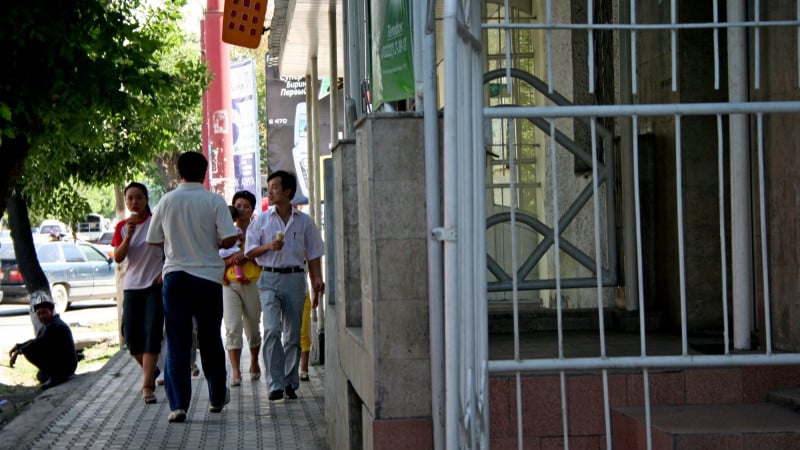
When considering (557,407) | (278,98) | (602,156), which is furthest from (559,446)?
(278,98)

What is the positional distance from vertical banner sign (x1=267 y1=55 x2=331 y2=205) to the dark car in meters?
10.3

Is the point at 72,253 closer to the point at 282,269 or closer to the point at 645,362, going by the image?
the point at 282,269

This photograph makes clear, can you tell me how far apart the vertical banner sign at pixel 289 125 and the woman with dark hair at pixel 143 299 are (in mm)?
5611

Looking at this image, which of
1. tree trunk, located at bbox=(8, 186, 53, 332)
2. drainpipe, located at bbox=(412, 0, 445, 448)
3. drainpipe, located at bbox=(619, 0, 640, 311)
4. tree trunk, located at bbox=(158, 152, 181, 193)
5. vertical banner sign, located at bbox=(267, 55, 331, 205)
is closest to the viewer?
drainpipe, located at bbox=(412, 0, 445, 448)

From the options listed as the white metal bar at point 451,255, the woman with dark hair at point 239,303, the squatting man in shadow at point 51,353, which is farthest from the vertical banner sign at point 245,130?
the white metal bar at point 451,255

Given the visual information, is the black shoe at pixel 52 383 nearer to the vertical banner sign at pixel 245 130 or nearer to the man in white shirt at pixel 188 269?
the vertical banner sign at pixel 245 130

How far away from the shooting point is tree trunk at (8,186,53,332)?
17.1 m

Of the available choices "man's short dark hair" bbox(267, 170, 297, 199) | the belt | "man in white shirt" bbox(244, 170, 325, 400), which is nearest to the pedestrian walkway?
"man in white shirt" bbox(244, 170, 325, 400)

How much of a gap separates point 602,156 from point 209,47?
8.98m

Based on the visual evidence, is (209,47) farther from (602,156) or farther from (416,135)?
(416,135)

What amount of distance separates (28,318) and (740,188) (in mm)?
22270

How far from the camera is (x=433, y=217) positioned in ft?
16.5

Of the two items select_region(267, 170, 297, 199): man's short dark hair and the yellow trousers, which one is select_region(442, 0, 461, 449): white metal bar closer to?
select_region(267, 170, 297, 199): man's short dark hair

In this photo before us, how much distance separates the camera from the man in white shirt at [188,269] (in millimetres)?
8648
